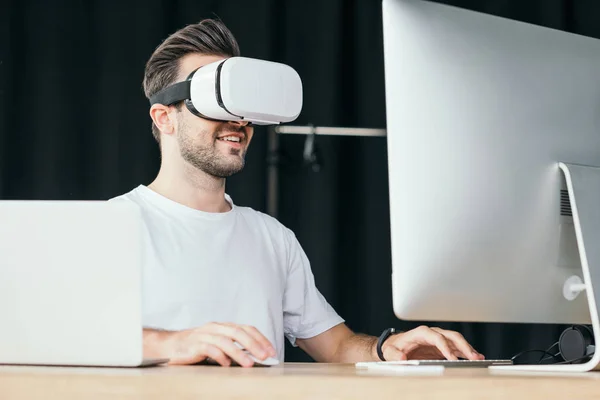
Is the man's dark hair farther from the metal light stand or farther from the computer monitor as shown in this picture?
the computer monitor

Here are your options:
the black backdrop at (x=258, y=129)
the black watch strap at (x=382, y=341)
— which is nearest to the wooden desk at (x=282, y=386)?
the black watch strap at (x=382, y=341)

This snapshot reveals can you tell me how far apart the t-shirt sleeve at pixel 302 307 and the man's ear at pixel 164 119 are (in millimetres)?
391

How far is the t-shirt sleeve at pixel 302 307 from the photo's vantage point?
6.67 feet

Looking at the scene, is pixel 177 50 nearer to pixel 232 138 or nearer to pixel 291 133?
pixel 232 138

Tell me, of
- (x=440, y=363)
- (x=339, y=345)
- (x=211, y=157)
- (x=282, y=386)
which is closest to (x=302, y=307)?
(x=339, y=345)

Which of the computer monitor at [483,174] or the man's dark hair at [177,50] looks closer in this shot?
the computer monitor at [483,174]

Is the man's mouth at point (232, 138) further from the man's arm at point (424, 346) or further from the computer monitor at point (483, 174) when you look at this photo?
the computer monitor at point (483, 174)

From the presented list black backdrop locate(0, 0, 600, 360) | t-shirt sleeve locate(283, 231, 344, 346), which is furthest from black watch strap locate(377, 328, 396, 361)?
black backdrop locate(0, 0, 600, 360)

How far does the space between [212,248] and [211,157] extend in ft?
0.73

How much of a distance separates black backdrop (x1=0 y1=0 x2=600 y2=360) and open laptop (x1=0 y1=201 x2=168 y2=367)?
6.57ft

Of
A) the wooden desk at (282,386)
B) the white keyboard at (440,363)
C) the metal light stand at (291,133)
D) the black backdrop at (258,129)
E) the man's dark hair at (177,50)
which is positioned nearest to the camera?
the wooden desk at (282,386)

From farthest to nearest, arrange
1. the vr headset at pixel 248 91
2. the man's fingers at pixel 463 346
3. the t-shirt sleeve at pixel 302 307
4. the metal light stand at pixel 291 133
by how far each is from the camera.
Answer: the metal light stand at pixel 291 133, the t-shirt sleeve at pixel 302 307, the vr headset at pixel 248 91, the man's fingers at pixel 463 346

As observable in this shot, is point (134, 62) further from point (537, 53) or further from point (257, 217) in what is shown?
point (537, 53)

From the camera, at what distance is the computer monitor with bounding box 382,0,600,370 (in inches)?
41.1
